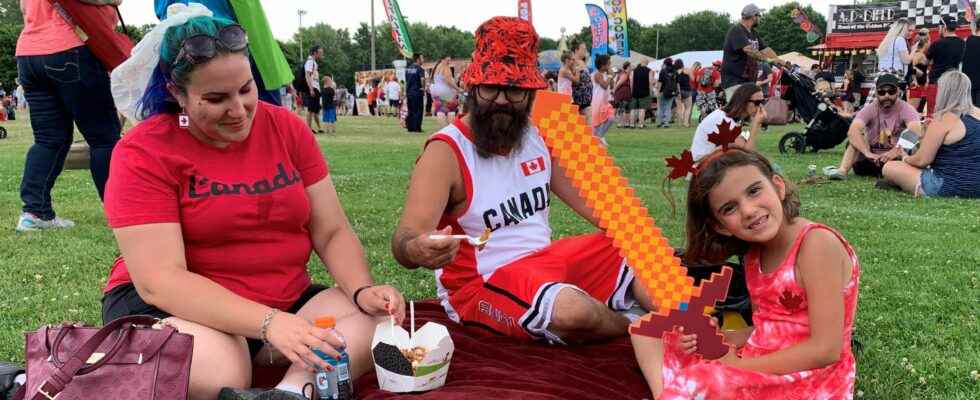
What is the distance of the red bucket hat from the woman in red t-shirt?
0.68m

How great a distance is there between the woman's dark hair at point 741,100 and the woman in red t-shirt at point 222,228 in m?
4.65

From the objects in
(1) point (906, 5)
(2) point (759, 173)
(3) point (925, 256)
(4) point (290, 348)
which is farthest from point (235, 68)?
(1) point (906, 5)

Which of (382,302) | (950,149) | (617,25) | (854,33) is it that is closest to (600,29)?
(617,25)

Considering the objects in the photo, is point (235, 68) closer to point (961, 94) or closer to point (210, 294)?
point (210, 294)

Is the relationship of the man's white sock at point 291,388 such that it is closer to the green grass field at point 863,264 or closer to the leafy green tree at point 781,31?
the green grass field at point 863,264

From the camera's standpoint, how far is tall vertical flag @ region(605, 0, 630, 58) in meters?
19.8

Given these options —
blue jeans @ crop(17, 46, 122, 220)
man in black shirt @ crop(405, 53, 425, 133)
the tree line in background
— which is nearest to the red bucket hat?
blue jeans @ crop(17, 46, 122, 220)

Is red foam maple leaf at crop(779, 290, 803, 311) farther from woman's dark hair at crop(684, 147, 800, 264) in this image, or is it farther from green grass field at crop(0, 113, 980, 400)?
green grass field at crop(0, 113, 980, 400)

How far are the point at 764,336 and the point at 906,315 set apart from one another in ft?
4.87

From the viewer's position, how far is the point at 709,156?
2.37 meters

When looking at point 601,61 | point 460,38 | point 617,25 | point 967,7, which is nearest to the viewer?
point 601,61

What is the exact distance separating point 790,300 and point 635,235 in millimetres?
496

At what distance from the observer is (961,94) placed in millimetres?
6441

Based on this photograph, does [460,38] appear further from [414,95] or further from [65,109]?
[65,109]
